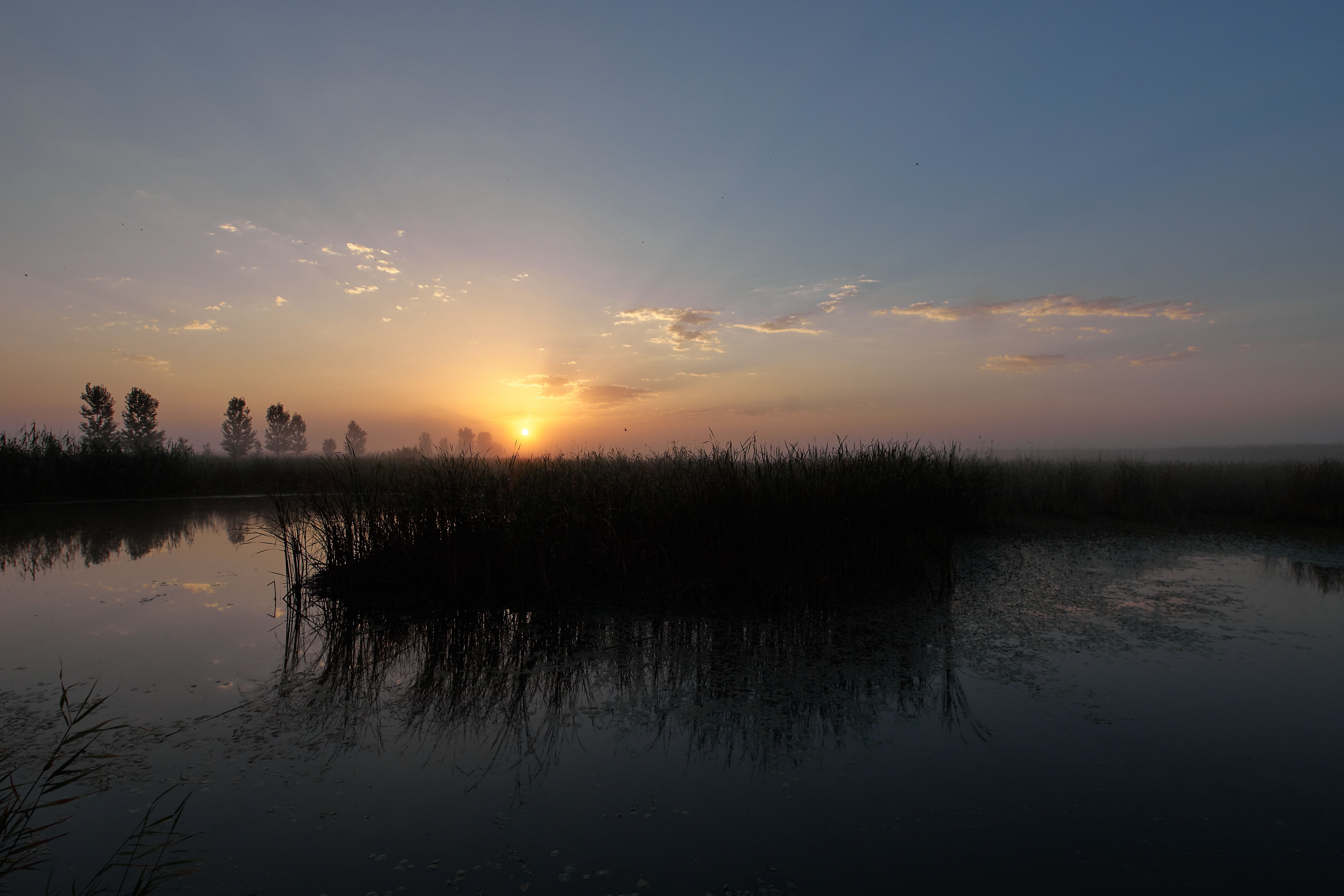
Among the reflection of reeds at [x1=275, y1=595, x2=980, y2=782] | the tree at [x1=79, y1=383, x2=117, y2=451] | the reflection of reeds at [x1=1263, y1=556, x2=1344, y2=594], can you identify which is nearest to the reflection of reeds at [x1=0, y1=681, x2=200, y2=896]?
the reflection of reeds at [x1=275, y1=595, x2=980, y2=782]

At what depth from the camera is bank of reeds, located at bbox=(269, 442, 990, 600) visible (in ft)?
18.5

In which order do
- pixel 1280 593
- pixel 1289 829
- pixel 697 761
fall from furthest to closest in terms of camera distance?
pixel 1280 593, pixel 697 761, pixel 1289 829

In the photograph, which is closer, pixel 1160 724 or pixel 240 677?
pixel 1160 724

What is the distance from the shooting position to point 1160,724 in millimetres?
3072

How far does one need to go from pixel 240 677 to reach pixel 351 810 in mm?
1994

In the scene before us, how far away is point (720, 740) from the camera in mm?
2963

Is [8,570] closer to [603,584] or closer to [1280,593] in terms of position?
[603,584]

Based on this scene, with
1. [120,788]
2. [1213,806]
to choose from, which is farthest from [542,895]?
[1213,806]

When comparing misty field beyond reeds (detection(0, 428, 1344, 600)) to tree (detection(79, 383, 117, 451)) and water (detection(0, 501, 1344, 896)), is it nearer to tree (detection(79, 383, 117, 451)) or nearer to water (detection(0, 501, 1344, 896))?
water (detection(0, 501, 1344, 896))

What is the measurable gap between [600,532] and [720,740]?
3.19m

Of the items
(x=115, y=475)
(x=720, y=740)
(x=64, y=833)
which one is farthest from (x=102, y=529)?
(x=720, y=740)

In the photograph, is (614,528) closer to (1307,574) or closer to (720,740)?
(720,740)

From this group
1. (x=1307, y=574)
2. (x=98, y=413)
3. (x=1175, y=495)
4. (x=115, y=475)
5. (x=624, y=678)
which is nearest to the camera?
(x=624, y=678)

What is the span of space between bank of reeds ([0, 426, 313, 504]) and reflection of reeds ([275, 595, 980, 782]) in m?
9.16
